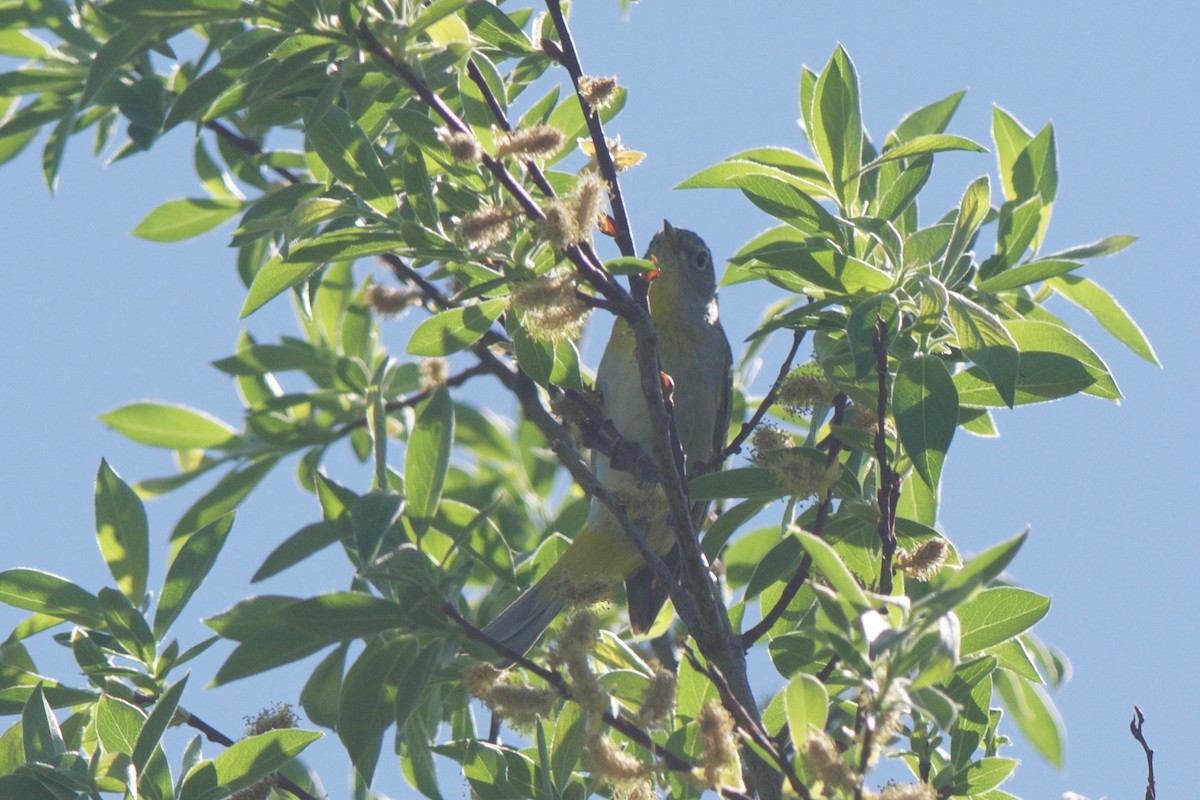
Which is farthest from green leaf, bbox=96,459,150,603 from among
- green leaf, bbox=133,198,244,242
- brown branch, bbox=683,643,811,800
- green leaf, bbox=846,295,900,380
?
green leaf, bbox=846,295,900,380

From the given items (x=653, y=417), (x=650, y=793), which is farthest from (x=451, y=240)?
(x=650, y=793)

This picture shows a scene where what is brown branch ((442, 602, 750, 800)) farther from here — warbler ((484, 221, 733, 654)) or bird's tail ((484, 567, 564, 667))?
warbler ((484, 221, 733, 654))

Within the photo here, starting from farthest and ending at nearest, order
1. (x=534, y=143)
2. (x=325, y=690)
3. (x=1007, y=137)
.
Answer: (x=1007, y=137) → (x=325, y=690) → (x=534, y=143)

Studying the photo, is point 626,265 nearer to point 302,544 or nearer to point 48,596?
point 302,544

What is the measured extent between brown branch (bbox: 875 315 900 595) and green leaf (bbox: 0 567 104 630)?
5.62ft

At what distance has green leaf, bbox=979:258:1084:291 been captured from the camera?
8.20ft

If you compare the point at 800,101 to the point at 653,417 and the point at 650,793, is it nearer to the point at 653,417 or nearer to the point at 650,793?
the point at 653,417

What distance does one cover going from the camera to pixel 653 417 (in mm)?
2539

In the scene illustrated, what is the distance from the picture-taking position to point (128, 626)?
265cm

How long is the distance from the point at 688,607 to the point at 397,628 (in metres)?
0.64

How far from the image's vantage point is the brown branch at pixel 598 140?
2.55 metres

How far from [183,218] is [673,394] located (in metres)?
1.85

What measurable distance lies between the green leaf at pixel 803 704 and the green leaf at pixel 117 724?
1.36 m

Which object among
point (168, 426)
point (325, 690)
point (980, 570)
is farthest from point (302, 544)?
point (980, 570)
